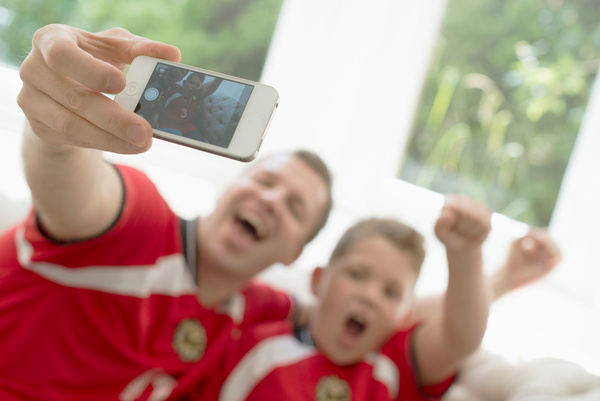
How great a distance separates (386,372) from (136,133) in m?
0.67

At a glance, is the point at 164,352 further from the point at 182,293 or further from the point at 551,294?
the point at 551,294

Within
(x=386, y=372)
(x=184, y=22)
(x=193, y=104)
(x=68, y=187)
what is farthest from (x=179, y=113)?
(x=184, y=22)

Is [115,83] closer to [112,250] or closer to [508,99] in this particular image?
[112,250]

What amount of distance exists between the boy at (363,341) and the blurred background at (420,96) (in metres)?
0.64

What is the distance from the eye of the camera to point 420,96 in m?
1.92

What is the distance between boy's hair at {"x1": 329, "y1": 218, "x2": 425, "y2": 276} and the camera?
1.03 meters

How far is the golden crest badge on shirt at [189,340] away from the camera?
901 millimetres

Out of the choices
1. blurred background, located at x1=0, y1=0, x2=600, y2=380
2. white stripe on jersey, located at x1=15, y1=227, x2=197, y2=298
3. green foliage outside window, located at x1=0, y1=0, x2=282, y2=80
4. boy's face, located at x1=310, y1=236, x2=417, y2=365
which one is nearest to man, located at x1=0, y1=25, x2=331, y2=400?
white stripe on jersey, located at x1=15, y1=227, x2=197, y2=298

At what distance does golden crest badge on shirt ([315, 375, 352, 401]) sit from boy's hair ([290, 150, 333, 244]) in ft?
0.99

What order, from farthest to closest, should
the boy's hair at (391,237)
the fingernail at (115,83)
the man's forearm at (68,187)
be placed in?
the boy's hair at (391,237), the man's forearm at (68,187), the fingernail at (115,83)

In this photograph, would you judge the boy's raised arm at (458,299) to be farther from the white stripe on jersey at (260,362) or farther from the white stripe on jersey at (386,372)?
the white stripe on jersey at (260,362)

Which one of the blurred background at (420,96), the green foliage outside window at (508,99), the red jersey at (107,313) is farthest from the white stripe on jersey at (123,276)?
the green foliage outside window at (508,99)

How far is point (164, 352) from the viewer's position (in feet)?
2.92

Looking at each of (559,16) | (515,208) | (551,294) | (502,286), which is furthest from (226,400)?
(559,16)
